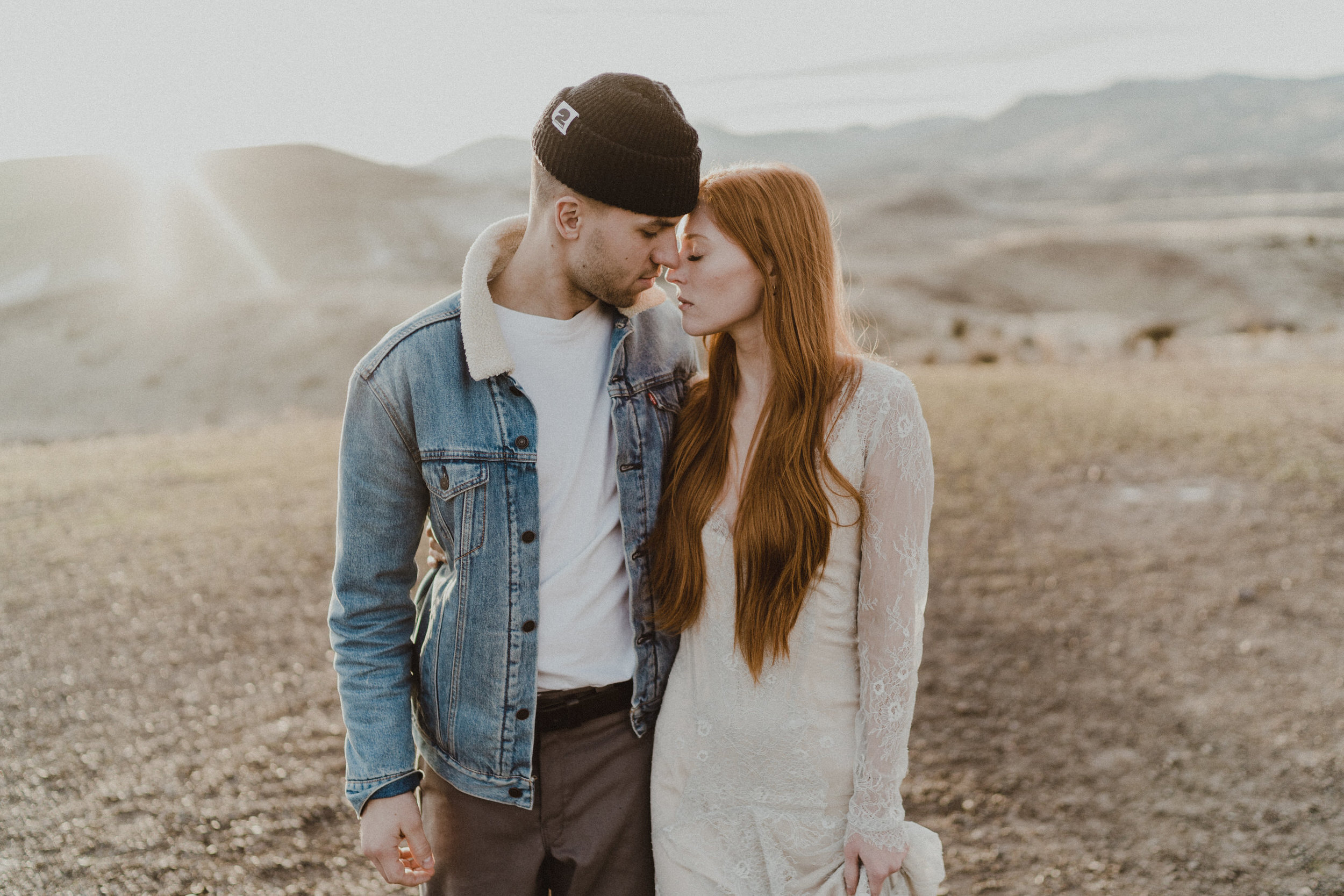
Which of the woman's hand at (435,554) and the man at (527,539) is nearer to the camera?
the man at (527,539)

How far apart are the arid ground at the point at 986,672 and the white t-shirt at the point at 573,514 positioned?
214cm

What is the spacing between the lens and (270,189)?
48.5 metres

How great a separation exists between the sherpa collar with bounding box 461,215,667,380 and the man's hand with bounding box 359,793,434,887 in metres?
0.96

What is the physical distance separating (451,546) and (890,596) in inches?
38.2

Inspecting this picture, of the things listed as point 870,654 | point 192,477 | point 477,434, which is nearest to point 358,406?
point 477,434

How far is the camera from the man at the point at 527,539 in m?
1.88

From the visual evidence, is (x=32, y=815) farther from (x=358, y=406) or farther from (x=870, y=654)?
(x=870, y=654)

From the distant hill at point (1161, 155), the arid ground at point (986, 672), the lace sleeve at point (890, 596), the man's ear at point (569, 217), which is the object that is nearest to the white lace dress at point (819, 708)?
the lace sleeve at point (890, 596)

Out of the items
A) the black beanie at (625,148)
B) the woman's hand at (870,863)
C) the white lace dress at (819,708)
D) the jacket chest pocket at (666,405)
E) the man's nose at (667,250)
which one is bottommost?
the woman's hand at (870,863)

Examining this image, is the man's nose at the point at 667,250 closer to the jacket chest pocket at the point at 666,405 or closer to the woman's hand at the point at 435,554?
the jacket chest pocket at the point at 666,405

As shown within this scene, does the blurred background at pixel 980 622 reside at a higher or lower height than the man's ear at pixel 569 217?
lower

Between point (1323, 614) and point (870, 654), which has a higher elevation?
point (870, 654)

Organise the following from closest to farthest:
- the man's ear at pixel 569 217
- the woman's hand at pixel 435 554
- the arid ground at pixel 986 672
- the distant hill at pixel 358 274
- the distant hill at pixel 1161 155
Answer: the man's ear at pixel 569 217 → the woman's hand at pixel 435 554 → the arid ground at pixel 986 672 → the distant hill at pixel 358 274 → the distant hill at pixel 1161 155

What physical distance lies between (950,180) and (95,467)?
4246 inches
